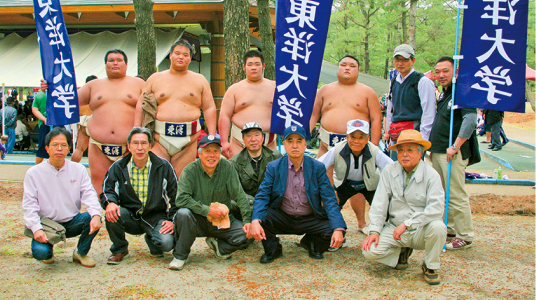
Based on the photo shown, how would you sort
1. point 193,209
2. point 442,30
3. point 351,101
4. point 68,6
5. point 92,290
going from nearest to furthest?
1. point 92,290
2. point 193,209
3. point 351,101
4. point 68,6
5. point 442,30

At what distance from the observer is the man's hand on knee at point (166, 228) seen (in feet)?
10.2

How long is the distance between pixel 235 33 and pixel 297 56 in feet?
6.81

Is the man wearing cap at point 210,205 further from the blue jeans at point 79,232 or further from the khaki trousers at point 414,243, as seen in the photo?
the khaki trousers at point 414,243

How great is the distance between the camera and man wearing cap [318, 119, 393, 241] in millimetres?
3385

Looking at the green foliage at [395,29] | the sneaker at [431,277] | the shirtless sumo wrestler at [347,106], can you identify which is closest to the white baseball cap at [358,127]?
the shirtless sumo wrestler at [347,106]

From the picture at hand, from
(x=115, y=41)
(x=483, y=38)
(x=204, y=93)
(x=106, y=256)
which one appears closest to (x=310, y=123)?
(x=204, y=93)

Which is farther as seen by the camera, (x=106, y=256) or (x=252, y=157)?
(x=252, y=157)

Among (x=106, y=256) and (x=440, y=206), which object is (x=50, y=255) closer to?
(x=106, y=256)

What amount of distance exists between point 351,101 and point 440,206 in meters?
1.47

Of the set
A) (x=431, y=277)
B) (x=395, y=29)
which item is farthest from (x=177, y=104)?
(x=395, y=29)

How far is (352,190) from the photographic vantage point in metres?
3.68

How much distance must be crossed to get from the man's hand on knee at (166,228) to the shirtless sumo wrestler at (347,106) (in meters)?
1.73

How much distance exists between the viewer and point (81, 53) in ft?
30.1

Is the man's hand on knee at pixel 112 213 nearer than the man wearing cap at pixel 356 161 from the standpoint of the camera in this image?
Yes
